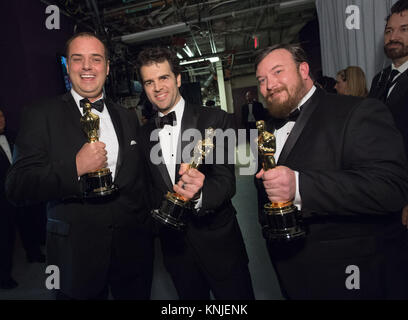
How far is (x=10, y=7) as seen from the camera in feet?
14.7

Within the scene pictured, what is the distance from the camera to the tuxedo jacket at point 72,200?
1.49 meters

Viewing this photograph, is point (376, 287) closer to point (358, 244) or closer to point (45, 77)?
point (358, 244)

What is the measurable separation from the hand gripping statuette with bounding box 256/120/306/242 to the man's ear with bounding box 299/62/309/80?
634mm

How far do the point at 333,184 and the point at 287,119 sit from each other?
53 cm

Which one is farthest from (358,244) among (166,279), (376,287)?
(166,279)

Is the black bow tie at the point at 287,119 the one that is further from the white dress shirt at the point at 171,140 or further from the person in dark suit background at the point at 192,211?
the white dress shirt at the point at 171,140

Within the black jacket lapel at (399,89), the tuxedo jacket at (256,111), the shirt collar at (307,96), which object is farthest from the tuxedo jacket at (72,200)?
the tuxedo jacket at (256,111)

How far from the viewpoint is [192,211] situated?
1.72 m

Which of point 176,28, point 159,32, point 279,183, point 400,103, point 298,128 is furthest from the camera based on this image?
point 159,32

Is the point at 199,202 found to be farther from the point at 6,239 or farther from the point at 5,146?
the point at 5,146

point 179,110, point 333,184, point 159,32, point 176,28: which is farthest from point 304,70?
point 159,32

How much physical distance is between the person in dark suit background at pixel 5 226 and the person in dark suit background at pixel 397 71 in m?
4.82

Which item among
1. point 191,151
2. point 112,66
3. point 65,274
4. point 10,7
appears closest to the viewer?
point 65,274

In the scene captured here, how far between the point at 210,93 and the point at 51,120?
20.2 metres
